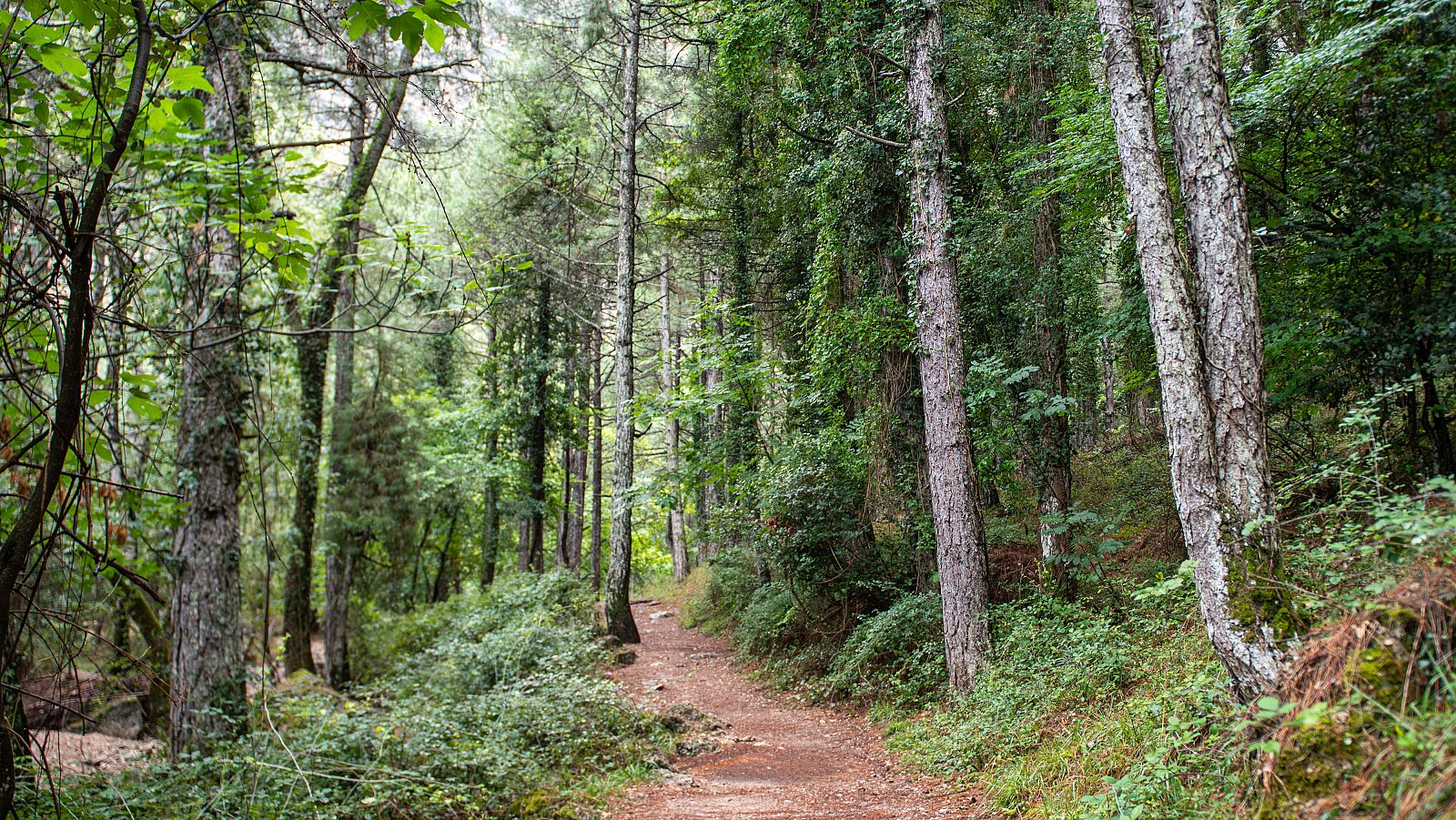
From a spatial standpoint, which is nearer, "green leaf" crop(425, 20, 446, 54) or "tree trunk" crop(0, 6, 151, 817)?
"tree trunk" crop(0, 6, 151, 817)

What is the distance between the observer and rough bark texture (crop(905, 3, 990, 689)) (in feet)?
25.1

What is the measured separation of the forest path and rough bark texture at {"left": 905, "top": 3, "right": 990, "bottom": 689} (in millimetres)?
1475

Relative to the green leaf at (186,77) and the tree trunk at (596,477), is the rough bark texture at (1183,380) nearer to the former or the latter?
the green leaf at (186,77)

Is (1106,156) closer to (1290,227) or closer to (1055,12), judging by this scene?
(1290,227)

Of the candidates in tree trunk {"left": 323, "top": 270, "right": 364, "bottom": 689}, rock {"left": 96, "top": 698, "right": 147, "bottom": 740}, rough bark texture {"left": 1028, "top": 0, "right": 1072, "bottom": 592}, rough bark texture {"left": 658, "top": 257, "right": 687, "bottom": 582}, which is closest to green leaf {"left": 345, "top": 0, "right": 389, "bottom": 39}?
rough bark texture {"left": 1028, "top": 0, "right": 1072, "bottom": 592}

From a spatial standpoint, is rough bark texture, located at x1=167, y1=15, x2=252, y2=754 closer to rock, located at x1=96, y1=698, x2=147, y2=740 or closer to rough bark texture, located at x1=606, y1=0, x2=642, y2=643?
rock, located at x1=96, y1=698, x2=147, y2=740

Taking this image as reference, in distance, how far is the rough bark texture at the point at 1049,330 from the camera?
884 centimetres

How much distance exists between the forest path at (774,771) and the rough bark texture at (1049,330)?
3233 mm

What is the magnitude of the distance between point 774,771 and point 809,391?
250 inches

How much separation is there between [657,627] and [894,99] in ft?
39.9

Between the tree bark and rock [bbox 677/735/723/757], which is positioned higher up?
the tree bark

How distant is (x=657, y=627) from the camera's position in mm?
16797

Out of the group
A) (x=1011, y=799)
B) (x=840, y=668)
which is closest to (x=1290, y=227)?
(x=1011, y=799)

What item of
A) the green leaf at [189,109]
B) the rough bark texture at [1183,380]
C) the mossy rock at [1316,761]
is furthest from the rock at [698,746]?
the green leaf at [189,109]
